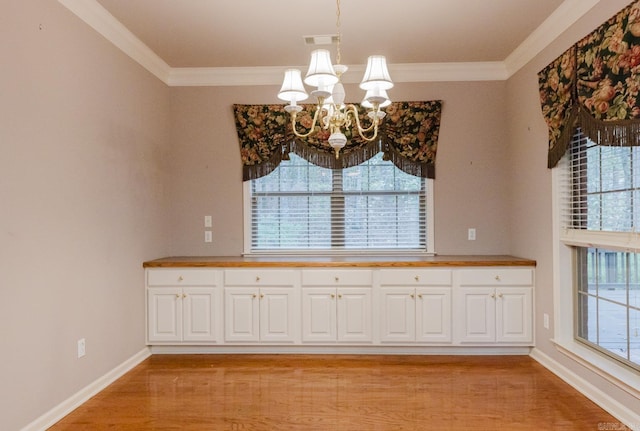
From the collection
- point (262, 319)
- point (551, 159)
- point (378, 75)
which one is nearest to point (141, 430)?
point (262, 319)

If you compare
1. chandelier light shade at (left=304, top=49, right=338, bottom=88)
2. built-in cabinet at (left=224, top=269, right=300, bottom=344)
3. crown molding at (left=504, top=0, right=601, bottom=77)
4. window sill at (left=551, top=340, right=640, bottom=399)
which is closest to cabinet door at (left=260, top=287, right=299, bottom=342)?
built-in cabinet at (left=224, top=269, right=300, bottom=344)

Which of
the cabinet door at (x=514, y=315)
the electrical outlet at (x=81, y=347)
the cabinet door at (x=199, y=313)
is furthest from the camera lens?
the cabinet door at (x=199, y=313)

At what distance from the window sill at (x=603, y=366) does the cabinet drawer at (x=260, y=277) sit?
220 cm

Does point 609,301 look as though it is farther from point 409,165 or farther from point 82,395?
point 82,395

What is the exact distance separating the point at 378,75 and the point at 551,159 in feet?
5.79

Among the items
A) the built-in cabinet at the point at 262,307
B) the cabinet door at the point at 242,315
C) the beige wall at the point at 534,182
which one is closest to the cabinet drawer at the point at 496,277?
the beige wall at the point at 534,182

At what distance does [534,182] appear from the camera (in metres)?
3.37

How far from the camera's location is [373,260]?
3566 millimetres

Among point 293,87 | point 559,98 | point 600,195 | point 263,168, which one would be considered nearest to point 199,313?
point 263,168

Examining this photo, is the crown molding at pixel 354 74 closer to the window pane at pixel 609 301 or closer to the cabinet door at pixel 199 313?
the window pane at pixel 609 301

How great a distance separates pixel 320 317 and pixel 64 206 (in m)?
2.15

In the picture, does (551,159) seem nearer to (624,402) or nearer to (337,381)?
(624,402)

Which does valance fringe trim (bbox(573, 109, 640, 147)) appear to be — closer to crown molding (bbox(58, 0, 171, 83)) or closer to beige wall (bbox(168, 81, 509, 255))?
beige wall (bbox(168, 81, 509, 255))

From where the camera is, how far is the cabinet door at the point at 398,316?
3.45 metres
